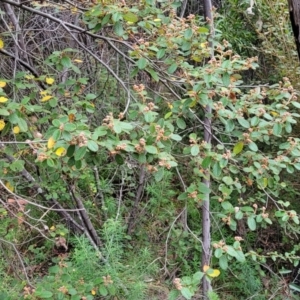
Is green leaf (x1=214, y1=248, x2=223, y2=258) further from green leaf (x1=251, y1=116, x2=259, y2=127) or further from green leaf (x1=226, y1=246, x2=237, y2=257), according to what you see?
green leaf (x1=251, y1=116, x2=259, y2=127)

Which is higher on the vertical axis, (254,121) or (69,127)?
(69,127)

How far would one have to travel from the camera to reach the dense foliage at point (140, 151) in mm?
1771

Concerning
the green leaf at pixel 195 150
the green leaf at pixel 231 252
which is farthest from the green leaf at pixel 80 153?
the green leaf at pixel 231 252

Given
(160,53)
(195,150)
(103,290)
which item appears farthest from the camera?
(103,290)

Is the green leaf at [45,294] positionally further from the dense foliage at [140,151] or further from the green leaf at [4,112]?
the green leaf at [4,112]

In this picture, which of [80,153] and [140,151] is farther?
[140,151]

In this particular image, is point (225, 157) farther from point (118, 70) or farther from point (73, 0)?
point (118, 70)

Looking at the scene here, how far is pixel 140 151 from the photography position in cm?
153

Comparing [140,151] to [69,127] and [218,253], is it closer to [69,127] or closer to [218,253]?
[69,127]

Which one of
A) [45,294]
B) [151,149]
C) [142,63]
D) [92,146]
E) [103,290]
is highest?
[142,63]

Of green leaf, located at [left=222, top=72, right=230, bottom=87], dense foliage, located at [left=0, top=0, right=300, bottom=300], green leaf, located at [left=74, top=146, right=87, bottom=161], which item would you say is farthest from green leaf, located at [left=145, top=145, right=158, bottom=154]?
green leaf, located at [left=222, top=72, right=230, bottom=87]

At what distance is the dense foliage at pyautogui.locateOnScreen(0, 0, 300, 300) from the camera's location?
1771mm

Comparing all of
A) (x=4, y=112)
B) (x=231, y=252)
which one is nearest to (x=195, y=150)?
(x=231, y=252)

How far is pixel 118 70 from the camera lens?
312cm
